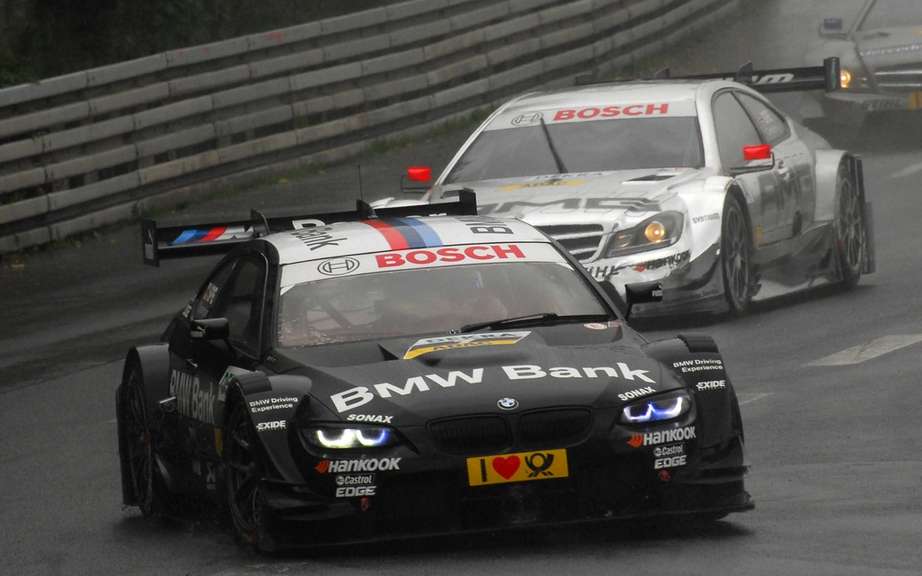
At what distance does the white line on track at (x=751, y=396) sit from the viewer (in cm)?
1071

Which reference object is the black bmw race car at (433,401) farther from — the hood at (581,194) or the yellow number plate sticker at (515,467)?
the hood at (581,194)

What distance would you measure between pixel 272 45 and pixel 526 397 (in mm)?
15331

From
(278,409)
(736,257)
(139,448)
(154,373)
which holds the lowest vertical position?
(736,257)

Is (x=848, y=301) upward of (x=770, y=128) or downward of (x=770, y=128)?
downward

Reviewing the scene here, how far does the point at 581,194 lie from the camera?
1347 centimetres

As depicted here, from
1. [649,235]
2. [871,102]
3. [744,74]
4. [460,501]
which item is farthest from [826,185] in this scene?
[460,501]

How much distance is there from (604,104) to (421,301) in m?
6.62

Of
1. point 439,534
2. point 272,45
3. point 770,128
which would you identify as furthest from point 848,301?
point 272,45

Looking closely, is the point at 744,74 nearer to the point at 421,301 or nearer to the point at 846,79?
the point at 846,79

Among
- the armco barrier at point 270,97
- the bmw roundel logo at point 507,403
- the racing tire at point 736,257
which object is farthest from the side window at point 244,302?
the armco barrier at point 270,97

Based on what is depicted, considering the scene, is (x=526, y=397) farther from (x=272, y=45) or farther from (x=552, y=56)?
(x=552, y=56)

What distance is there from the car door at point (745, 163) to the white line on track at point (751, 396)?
10.2ft

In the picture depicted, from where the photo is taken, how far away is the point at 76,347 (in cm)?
1412

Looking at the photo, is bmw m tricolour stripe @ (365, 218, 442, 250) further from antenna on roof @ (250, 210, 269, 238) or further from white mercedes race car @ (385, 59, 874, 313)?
white mercedes race car @ (385, 59, 874, 313)
